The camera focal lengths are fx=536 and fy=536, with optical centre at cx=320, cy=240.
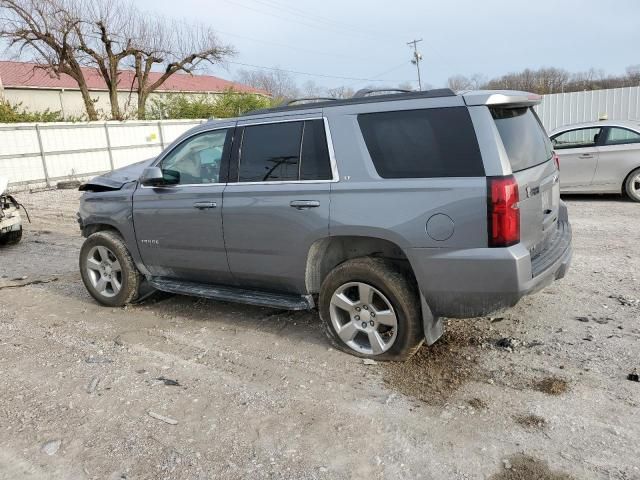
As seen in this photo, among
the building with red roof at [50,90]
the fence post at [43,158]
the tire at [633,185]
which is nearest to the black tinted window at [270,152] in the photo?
the tire at [633,185]

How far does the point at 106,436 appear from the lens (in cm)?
325

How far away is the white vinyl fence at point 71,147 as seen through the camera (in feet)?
56.5

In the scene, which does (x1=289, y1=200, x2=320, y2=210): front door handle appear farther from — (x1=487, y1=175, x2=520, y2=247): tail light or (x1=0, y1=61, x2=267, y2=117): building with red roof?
(x1=0, y1=61, x2=267, y2=117): building with red roof

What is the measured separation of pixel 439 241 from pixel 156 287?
117 inches

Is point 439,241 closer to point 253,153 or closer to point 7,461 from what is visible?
point 253,153

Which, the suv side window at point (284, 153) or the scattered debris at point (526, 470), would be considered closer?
the scattered debris at point (526, 470)

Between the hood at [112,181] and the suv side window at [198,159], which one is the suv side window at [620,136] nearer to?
the suv side window at [198,159]

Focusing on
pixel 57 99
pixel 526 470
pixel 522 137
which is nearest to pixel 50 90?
pixel 57 99

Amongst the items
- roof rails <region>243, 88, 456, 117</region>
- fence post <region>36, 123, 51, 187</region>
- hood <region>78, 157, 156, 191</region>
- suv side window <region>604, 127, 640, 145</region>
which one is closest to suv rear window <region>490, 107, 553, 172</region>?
roof rails <region>243, 88, 456, 117</region>

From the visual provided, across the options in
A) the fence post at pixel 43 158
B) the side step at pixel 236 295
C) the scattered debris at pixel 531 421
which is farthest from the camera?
the fence post at pixel 43 158

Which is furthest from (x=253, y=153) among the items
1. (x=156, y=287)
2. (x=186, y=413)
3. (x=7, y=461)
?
(x=7, y=461)

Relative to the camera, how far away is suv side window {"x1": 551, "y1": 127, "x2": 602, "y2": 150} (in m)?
9.94

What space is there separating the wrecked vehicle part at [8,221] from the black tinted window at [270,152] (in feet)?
20.4

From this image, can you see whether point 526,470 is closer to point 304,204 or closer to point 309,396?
point 309,396
